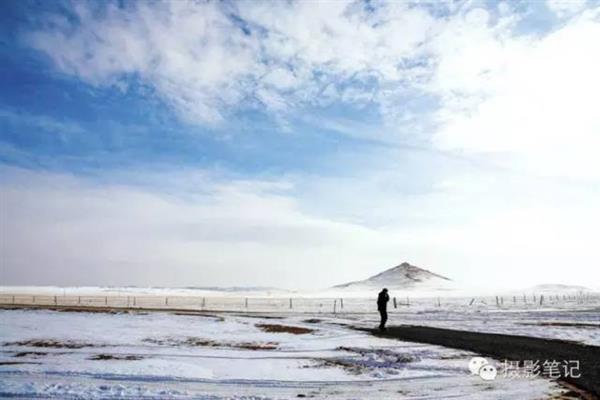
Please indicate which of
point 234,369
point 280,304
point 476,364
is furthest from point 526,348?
point 280,304

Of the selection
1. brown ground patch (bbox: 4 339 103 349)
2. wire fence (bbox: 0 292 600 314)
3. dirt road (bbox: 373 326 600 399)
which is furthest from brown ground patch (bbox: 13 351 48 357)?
wire fence (bbox: 0 292 600 314)

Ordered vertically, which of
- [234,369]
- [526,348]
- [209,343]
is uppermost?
[234,369]

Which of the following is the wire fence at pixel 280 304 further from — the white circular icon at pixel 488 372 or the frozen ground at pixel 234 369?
the white circular icon at pixel 488 372

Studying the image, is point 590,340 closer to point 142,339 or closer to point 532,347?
point 532,347

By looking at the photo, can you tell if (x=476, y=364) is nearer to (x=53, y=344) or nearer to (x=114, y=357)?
(x=114, y=357)

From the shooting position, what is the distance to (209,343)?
21.8m

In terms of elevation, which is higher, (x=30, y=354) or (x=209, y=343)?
(x=30, y=354)

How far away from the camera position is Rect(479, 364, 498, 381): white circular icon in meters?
13.8

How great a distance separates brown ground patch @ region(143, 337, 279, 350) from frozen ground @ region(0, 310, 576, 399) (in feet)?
0.13

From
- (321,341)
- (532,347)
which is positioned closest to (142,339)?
(321,341)

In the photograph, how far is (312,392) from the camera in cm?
1177

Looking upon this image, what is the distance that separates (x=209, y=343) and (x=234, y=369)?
7.36 meters

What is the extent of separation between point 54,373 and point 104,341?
27.1 feet

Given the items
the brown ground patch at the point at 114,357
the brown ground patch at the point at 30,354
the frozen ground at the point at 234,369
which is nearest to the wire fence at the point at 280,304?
the frozen ground at the point at 234,369
